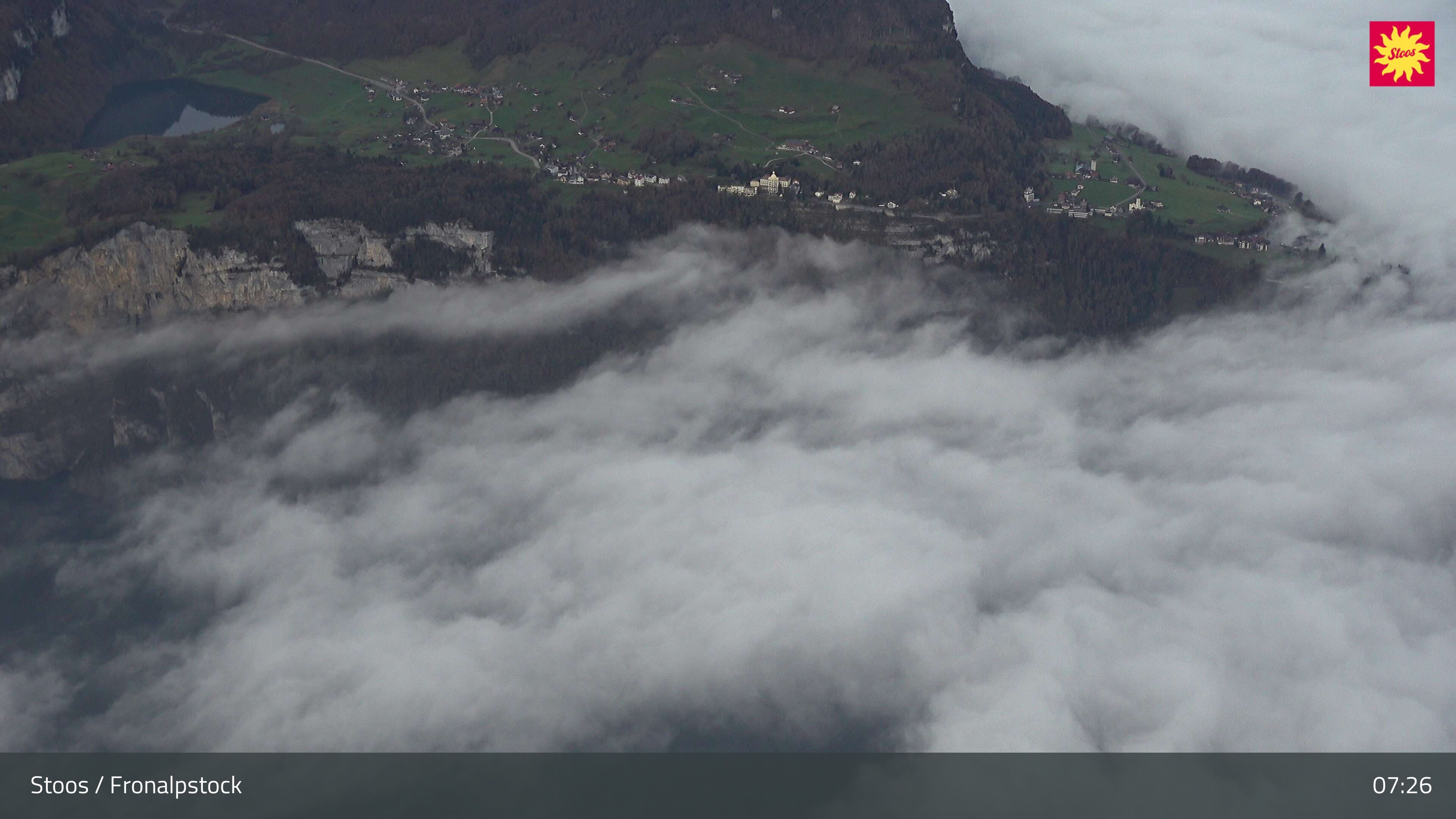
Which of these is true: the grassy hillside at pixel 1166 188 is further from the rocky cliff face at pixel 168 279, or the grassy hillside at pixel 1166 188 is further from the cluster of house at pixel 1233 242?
the rocky cliff face at pixel 168 279

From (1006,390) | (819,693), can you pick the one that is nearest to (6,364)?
(819,693)

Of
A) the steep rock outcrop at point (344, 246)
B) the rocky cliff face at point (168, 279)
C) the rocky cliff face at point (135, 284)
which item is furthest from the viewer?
the steep rock outcrop at point (344, 246)

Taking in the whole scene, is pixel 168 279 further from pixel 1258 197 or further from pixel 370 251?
pixel 1258 197

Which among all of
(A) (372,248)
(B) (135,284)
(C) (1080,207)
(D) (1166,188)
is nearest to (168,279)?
(B) (135,284)

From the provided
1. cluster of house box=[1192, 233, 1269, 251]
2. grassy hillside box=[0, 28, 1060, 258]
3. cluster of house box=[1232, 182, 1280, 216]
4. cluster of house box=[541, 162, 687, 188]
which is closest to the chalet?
grassy hillside box=[0, 28, 1060, 258]

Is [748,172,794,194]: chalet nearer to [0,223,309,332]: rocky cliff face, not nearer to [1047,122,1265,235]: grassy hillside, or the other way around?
[1047,122,1265,235]: grassy hillside

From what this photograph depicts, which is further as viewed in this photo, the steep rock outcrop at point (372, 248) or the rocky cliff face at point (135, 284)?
the steep rock outcrop at point (372, 248)

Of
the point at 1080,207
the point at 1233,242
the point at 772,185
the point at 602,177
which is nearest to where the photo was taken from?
the point at 1233,242

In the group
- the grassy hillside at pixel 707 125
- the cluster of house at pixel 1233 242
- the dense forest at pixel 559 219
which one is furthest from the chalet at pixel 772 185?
the cluster of house at pixel 1233 242

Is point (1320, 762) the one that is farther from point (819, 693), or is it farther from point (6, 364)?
point (6, 364)
